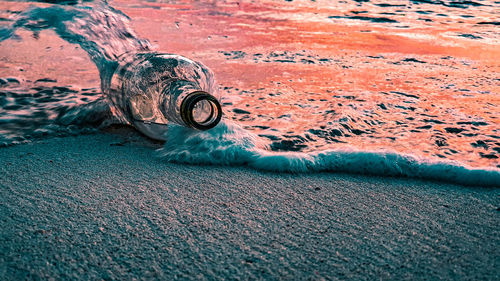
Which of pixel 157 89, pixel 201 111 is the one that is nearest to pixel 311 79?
pixel 157 89

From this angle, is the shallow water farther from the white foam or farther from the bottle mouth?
the bottle mouth

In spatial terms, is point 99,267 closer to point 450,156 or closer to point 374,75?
point 450,156

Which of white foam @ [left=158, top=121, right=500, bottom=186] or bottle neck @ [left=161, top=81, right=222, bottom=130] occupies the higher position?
bottle neck @ [left=161, top=81, right=222, bottom=130]

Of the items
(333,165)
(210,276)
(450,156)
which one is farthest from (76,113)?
(450,156)

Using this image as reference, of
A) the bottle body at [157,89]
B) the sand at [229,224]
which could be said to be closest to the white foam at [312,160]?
the sand at [229,224]

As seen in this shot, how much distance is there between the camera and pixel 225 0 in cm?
801

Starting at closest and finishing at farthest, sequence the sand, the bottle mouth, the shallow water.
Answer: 1. the sand
2. the bottle mouth
3. the shallow water

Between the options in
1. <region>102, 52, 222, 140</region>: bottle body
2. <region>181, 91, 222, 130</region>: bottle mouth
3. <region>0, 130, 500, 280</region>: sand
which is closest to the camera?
<region>0, 130, 500, 280</region>: sand

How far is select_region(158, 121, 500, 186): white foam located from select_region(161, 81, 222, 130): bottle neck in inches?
9.6

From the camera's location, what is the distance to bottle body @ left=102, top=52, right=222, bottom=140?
5.46 feet

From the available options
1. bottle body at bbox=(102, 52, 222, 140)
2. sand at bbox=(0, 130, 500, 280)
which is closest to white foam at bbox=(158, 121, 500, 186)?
sand at bbox=(0, 130, 500, 280)

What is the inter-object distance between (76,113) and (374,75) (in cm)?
233

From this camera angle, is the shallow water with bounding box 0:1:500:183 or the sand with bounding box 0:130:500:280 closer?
the sand with bounding box 0:130:500:280

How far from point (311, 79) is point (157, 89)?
1780 mm
